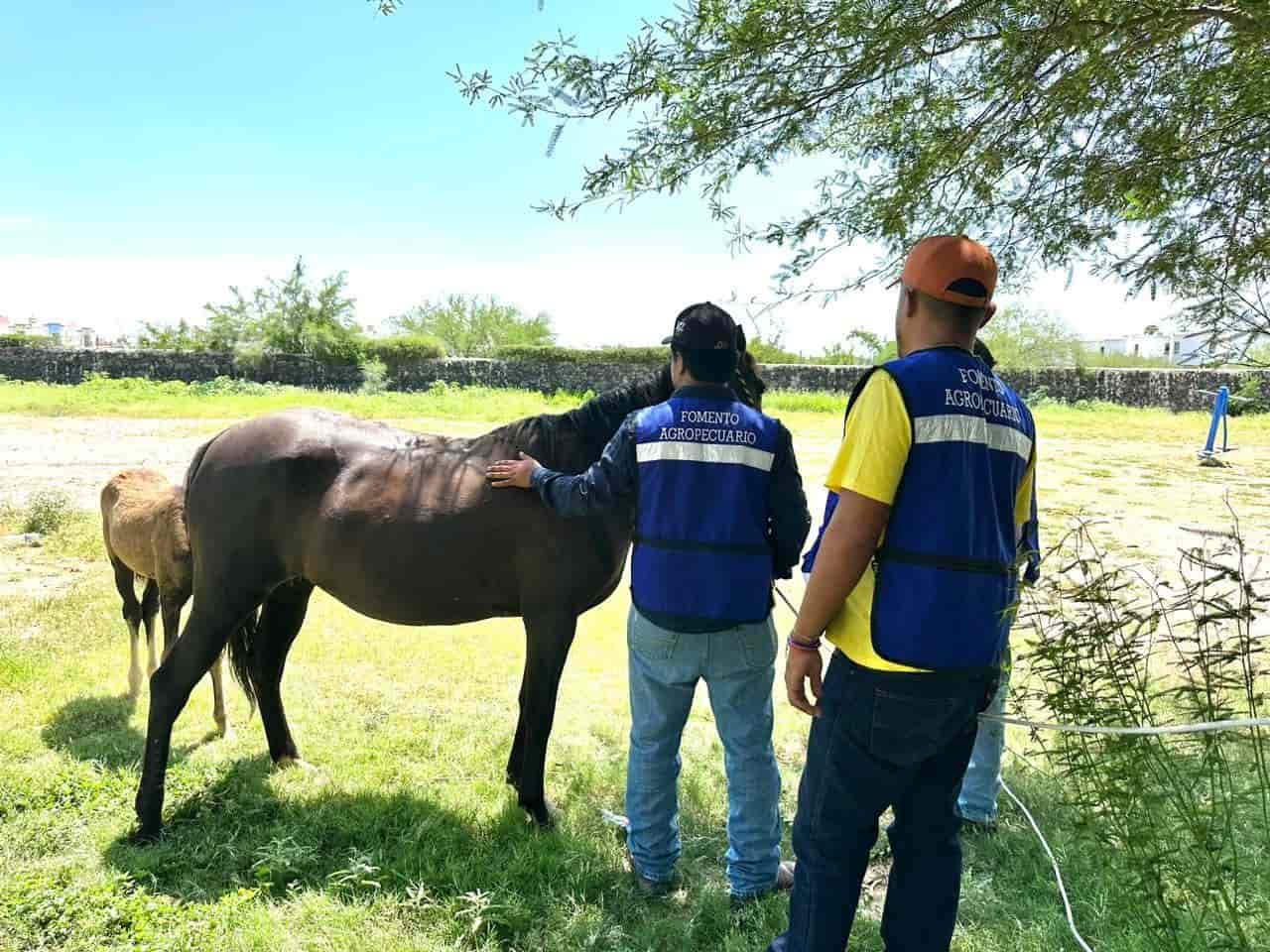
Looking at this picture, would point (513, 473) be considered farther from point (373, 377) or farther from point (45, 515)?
point (373, 377)

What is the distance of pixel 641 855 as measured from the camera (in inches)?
116

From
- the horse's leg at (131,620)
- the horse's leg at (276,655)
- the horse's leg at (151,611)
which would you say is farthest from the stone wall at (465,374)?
the horse's leg at (276,655)

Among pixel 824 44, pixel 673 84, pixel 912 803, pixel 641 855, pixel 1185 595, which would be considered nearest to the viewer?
pixel 1185 595

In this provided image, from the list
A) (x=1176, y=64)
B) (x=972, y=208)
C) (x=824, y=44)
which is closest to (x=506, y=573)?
(x=824, y=44)

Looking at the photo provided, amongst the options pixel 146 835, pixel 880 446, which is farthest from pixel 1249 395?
pixel 146 835

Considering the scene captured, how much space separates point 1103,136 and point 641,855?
402 centimetres

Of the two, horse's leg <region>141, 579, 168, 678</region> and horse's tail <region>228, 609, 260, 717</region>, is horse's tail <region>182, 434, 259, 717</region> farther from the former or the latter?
horse's leg <region>141, 579, 168, 678</region>

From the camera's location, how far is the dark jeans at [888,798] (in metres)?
1.97

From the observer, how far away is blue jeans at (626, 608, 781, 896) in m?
2.71

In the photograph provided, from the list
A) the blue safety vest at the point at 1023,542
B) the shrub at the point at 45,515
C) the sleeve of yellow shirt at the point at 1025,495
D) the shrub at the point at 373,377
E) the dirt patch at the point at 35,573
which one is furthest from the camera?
the shrub at the point at 373,377

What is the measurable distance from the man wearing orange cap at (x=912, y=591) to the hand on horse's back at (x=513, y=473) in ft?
4.66

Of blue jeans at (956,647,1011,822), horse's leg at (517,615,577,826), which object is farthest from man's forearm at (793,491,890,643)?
blue jeans at (956,647,1011,822)

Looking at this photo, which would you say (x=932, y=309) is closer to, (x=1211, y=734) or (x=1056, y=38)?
(x=1211, y=734)

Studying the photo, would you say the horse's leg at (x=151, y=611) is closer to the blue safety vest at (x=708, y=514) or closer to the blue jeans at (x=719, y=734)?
the blue jeans at (x=719, y=734)
